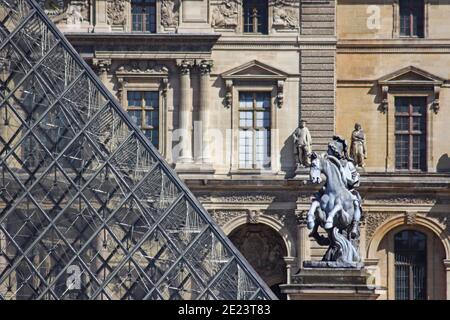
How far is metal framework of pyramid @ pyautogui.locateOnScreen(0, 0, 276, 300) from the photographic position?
6025 centimetres

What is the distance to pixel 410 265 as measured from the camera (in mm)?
81625

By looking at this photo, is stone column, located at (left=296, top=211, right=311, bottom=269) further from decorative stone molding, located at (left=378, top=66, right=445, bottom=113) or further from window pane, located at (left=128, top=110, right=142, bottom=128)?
window pane, located at (left=128, top=110, right=142, bottom=128)

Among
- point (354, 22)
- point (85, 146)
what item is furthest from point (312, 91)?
point (85, 146)

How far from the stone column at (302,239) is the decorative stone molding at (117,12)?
273 inches

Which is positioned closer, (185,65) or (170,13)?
(185,65)

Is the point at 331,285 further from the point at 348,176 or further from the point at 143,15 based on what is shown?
the point at 143,15

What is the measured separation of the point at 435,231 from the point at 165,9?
927 cm

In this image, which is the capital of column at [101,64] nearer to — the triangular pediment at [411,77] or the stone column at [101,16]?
the stone column at [101,16]

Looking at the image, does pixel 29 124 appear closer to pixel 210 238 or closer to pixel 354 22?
pixel 210 238

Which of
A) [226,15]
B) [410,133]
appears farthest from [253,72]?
[410,133]

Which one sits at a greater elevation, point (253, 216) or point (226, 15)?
point (226, 15)

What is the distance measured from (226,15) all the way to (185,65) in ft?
5.97

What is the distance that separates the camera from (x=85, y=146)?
61.2 meters

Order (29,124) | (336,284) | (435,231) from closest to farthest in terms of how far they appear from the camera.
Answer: (336,284) < (29,124) < (435,231)
